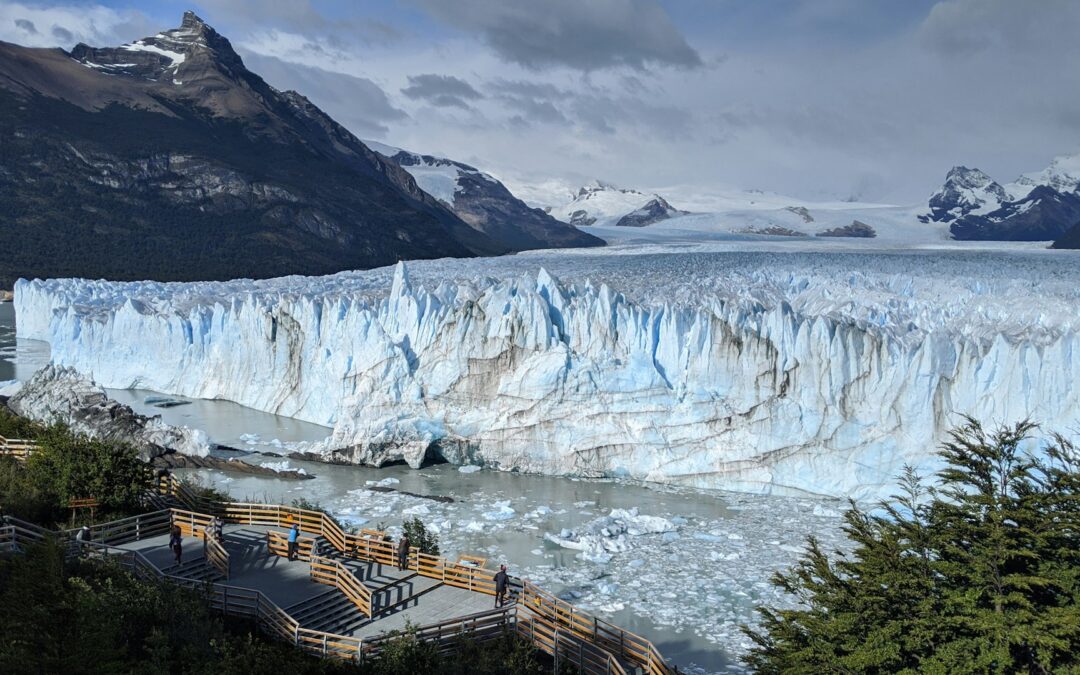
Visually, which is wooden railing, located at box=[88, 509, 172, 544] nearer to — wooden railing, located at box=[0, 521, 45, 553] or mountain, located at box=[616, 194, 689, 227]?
wooden railing, located at box=[0, 521, 45, 553]

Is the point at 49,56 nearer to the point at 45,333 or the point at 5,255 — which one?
the point at 5,255

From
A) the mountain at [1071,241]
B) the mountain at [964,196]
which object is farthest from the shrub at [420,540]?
the mountain at [964,196]

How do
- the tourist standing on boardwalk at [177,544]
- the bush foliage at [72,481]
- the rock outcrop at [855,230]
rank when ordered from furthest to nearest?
1. the rock outcrop at [855,230]
2. the bush foliage at [72,481]
3. the tourist standing on boardwalk at [177,544]

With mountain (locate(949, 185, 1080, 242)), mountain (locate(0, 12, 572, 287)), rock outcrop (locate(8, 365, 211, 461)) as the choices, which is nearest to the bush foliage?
rock outcrop (locate(8, 365, 211, 461))

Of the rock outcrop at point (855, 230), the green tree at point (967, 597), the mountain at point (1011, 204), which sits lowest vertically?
the green tree at point (967, 597)

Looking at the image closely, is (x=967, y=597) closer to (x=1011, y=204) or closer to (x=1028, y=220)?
(x=1028, y=220)

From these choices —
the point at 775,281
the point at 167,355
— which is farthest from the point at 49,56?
the point at 775,281

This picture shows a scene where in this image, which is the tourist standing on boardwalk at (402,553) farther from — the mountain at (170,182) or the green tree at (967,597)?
the mountain at (170,182)
